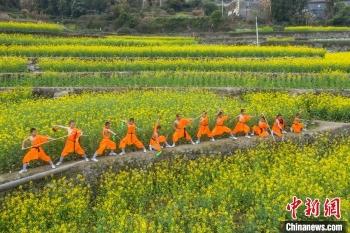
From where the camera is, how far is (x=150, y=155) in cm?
1372

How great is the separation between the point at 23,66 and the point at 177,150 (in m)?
11.8

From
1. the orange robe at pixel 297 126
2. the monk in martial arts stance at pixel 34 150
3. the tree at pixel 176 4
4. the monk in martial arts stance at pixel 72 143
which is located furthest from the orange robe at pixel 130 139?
the tree at pixel 176 4

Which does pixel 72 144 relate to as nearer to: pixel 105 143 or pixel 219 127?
pixel 105 143

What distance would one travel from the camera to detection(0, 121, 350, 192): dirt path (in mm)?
11984

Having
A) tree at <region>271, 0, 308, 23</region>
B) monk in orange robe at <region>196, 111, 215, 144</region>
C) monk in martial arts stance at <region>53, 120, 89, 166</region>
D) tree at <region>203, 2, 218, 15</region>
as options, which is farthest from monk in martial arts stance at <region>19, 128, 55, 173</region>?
tree at <region>203, 2, 218, 15</region>

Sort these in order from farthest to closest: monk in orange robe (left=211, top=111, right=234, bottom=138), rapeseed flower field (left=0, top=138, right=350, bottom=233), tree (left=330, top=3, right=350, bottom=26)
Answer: tree (left=330, top=3, right=350, bottom=26), monk in orange robe (left=211, top=111, right=234, bottom=138), rapeseed flower field (left=0, top=138, right=350, bottom=233)

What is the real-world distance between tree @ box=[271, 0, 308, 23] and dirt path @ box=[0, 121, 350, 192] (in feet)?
122

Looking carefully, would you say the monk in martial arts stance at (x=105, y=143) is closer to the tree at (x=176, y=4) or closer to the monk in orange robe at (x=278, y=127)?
the monk in orange robe at (x=278, y=127)

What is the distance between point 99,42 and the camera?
31.2 meters

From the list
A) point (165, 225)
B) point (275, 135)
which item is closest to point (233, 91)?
point (275, 135)

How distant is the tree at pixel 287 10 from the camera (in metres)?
52.0

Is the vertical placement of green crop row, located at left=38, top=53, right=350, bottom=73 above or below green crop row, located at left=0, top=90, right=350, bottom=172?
above

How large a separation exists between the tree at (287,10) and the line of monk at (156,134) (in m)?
37.9

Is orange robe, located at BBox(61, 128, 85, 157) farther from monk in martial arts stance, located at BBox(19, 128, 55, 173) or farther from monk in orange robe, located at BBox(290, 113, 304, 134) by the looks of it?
monk in orange robe, located at BBox(290, 113, 304, 134)
